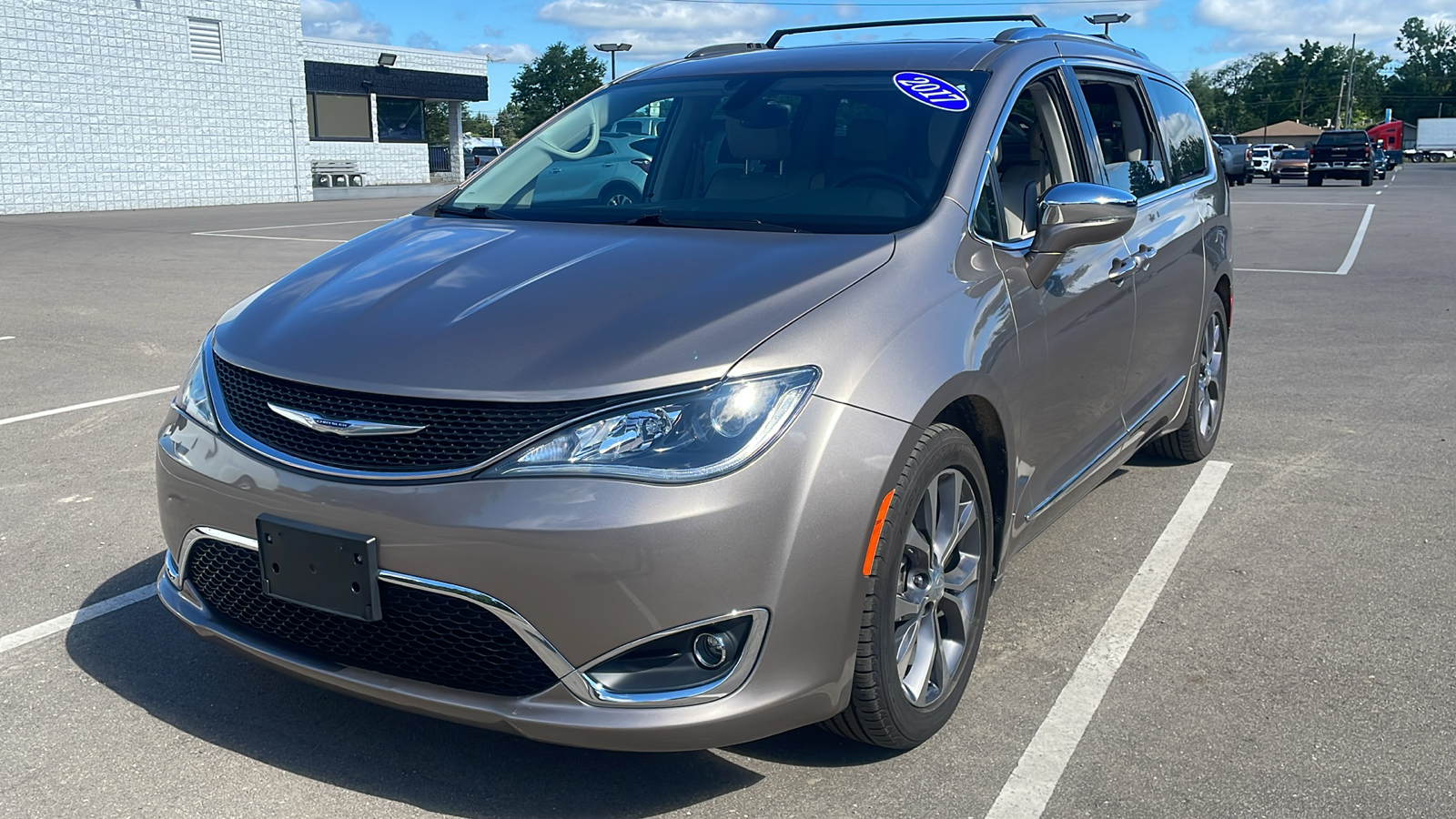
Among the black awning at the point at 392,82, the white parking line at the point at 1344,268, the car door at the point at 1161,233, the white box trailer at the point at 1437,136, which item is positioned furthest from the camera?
the white box trailer at the point at 1437,136

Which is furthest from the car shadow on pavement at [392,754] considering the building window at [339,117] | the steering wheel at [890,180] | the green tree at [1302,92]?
the green tree at [1302,92]

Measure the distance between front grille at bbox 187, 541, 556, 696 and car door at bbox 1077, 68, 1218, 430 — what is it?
2618 mm

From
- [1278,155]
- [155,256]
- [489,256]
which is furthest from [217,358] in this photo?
[1278,155]

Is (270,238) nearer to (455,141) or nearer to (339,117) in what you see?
(339,117)

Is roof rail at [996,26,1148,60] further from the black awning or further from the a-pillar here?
the a-pillar

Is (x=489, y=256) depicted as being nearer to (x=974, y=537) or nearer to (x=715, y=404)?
(x=715, y=404)

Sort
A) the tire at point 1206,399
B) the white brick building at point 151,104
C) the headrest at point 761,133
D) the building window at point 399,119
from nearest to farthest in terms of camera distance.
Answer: the headrest at point 761,133 → the tire at point 1206,399 → the white brick building at point 151,104 → the building window at point 399,119

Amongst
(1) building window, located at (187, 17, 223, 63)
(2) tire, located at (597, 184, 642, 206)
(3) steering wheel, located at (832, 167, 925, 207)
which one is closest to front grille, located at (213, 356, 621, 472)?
(3) steering wheel, located at (832, 167, 925, 207)

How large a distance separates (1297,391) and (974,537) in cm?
504

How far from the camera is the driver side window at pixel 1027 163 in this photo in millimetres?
3557

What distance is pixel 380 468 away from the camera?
2.61m

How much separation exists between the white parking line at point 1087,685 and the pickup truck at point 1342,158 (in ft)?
147

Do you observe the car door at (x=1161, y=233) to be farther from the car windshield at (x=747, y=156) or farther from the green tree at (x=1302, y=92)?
the green tree at (x=1302, y=92)

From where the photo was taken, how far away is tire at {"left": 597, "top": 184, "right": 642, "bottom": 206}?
3.87 m
